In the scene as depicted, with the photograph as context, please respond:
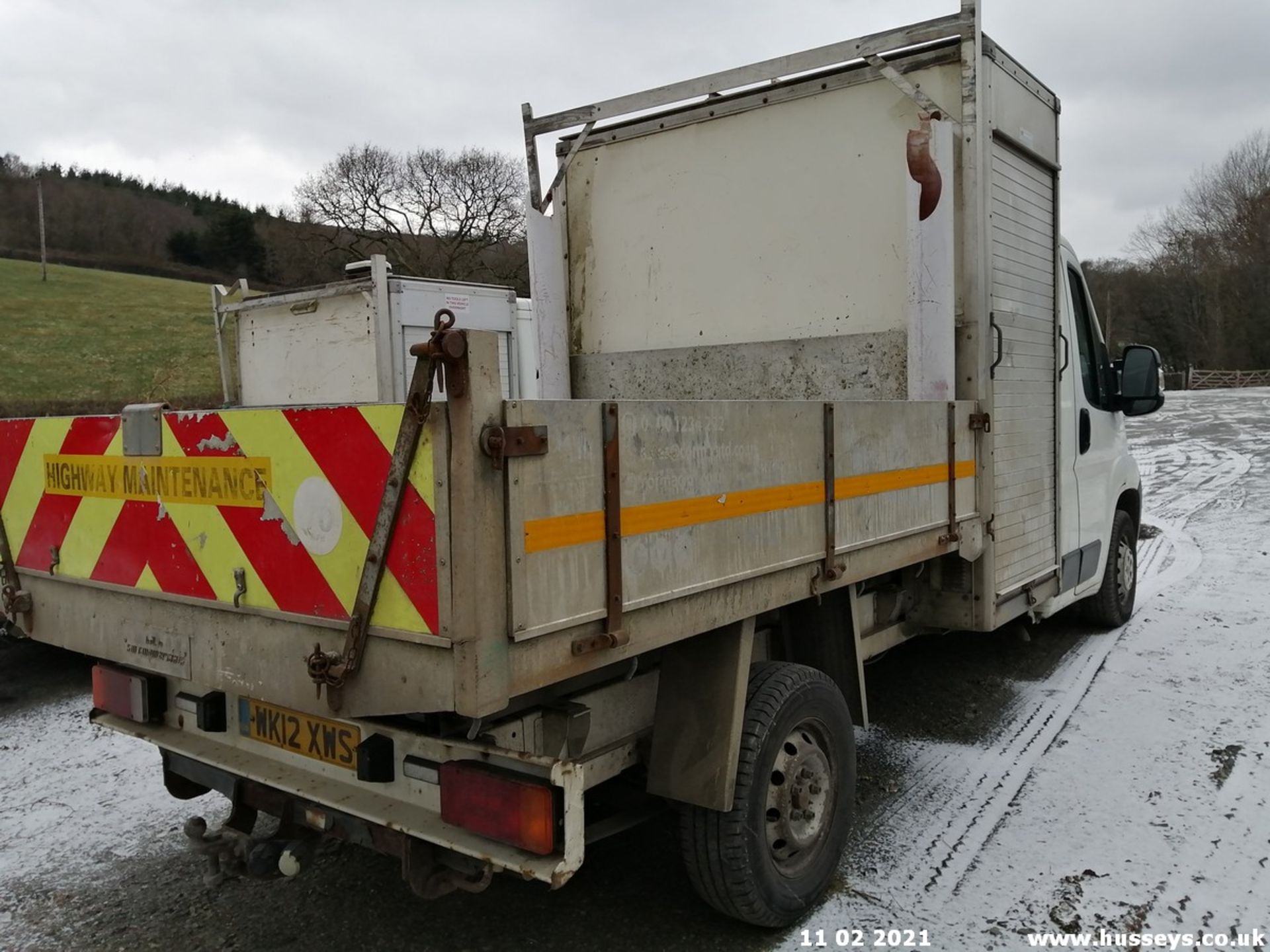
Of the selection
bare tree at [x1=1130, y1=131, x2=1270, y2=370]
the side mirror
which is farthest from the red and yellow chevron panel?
bare tree at [x1=1130, y1=131, x2=1270, y2=370]

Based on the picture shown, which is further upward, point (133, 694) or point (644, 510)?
point (644, 510)

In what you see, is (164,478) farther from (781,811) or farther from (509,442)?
(781,811)

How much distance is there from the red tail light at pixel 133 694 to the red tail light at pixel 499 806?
1299 millimetres

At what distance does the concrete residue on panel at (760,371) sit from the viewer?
4.34 metres

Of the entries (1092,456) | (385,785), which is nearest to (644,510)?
(385,785)

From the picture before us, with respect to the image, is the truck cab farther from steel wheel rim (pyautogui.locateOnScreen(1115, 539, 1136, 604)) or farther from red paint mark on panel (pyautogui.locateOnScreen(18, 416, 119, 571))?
red paint mark on panel (pyautogui.locateOnScreen(18, 416, 119, 571))

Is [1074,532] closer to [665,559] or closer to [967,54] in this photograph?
[967,54]

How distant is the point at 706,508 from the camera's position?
256 centimetres

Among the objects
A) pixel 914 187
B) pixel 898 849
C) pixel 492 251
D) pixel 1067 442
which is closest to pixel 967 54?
pixel 914 187

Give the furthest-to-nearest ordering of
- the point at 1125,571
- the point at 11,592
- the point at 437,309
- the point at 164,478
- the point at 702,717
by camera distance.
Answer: the point at 437,309 → the point at 1125,571 → the point at 11,592 → the point at 702,717 → the point at 164,478

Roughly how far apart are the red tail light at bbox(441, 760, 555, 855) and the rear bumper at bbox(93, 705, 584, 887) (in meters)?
0.03

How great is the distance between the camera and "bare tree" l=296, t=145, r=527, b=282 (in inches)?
1173

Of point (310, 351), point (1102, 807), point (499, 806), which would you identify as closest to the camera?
point (499, 806)

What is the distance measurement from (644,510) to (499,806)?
0.80 meters
